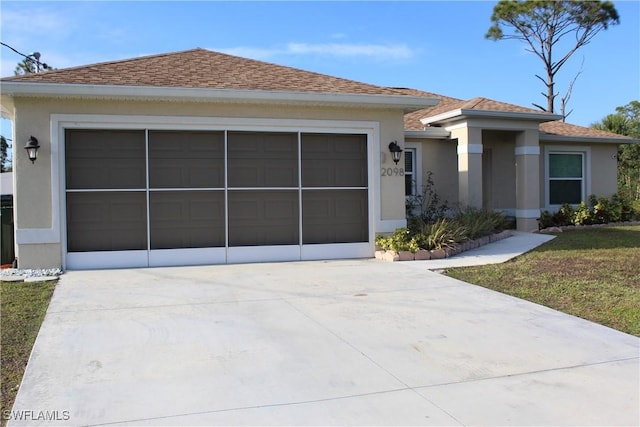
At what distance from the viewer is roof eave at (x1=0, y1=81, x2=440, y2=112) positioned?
9.53 metres

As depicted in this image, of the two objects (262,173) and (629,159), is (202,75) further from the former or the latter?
(629,159)

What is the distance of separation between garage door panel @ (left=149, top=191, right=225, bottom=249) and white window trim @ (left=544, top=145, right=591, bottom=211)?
10435mm

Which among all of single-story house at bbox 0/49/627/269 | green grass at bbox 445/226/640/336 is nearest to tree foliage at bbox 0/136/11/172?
single-story house at bbox 0/49/627/269

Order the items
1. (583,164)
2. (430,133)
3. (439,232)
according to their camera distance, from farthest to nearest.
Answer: (583,164), (430,133), (439,232)

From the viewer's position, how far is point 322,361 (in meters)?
4.96

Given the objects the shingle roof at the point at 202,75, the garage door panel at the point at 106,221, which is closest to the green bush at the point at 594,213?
the shingle roof at the point at 202,75

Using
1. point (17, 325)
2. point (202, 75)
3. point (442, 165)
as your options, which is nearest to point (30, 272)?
point (17, 325)

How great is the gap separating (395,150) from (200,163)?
4055 millimetres

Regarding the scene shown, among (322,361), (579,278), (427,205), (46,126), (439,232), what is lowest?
(322,361)

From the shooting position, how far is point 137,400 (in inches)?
160

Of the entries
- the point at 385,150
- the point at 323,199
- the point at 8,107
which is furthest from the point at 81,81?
the point at 385,150

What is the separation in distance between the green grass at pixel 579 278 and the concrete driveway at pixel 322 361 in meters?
0.44

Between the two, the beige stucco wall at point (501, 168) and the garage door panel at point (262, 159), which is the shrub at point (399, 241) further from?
the beige stucco wall at point (501, 168)

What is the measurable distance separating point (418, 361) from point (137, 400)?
2442 mm
